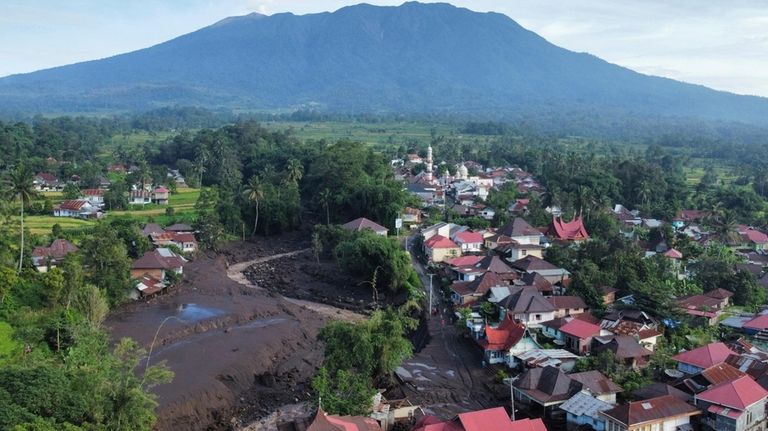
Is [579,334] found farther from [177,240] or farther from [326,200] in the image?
[326,200]

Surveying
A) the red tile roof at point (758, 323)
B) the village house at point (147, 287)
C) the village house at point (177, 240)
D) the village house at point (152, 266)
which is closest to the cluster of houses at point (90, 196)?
the village house at point (177, 240)

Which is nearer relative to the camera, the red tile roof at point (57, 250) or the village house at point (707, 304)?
the village house at point (707, 304)

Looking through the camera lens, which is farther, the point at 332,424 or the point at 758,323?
the point at 758,323

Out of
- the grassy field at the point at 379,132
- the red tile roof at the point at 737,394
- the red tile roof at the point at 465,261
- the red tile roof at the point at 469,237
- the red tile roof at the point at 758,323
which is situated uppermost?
the red tile roof at the point at 737,394

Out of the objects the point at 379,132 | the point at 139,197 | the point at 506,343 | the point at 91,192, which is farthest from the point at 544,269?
the point at 379,132

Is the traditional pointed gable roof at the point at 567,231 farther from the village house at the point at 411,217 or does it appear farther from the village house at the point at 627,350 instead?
the village house at the point at 627,350

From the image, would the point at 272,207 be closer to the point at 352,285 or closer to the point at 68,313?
the point at 352,285

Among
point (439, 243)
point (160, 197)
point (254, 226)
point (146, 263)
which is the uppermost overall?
point (439, 243)
